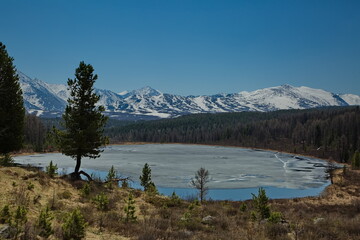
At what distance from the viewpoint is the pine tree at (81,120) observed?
71.7 ft

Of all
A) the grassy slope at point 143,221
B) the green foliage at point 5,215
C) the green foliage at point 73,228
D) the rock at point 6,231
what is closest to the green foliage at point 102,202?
the grassy slope at point 143,221

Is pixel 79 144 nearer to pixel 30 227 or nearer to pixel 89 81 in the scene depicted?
pixel 89 81

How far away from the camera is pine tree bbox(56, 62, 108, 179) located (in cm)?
2186

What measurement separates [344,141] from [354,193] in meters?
83.0

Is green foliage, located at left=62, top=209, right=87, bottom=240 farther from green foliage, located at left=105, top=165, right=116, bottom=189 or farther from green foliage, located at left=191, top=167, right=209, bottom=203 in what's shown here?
green foliage, located at left=191, top=167, right=209, bottom=203

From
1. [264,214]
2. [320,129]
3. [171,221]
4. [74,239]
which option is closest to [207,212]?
[264,214]

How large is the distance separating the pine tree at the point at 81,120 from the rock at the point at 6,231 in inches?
541

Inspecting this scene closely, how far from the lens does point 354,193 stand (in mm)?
46188

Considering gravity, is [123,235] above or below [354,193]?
above

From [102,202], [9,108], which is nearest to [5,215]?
[102,202]

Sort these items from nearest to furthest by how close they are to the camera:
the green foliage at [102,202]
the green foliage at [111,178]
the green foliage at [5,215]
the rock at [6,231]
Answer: the rock at [6,231], the green foliage at [5,215], the green foliage at [102,202], the green foliage at [111,178]

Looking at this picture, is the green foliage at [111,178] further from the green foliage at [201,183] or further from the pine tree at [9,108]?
the green foliage at [201,183]

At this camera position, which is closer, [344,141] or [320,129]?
[344,141]

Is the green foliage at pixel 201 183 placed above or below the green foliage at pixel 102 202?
below
